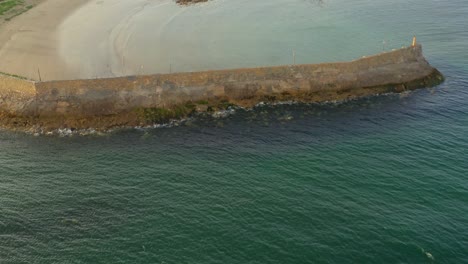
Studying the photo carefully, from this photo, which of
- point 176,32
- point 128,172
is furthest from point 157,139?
point 176,32

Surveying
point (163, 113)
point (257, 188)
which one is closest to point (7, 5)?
point (163, 113)

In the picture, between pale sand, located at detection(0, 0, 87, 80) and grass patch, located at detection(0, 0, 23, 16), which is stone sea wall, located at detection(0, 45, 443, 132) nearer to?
pale sand, located at detection(0, 0, 87, 80)

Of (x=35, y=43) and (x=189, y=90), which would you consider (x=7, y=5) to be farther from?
(x=189, y=90)

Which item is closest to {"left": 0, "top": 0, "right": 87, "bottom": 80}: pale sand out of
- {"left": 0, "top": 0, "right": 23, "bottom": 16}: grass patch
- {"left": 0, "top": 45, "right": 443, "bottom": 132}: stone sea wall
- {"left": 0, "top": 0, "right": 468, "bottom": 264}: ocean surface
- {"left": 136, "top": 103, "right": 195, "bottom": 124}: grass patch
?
{"left": 0, "top": 0, "right": 23, "bottom": 16}: grass patch

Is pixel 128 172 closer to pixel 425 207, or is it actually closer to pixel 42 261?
pixel 42 261

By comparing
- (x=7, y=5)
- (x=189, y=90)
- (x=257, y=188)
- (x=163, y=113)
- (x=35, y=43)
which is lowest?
(x=257, y=188)

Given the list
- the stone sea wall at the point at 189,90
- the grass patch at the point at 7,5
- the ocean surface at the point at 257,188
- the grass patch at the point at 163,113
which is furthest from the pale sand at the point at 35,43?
the ocean surface at the point at 257,188

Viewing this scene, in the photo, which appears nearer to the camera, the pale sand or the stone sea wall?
the stone sea wall
